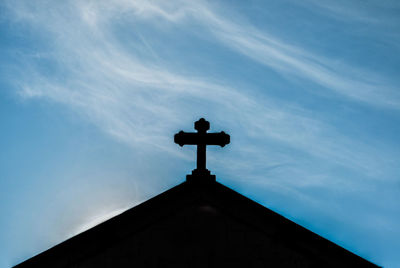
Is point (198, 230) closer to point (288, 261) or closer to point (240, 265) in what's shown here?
point (240, 265)

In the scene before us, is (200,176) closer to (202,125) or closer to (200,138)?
(200,138)

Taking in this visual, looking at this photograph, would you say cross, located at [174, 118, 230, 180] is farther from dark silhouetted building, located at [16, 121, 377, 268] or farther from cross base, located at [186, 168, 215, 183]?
dark silhouetted building, located at [16, 121, 377, 268]

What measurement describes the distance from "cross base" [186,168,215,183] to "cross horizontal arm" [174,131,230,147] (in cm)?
83

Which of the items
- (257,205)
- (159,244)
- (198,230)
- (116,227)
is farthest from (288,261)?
(116,227)

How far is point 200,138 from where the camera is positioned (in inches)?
336

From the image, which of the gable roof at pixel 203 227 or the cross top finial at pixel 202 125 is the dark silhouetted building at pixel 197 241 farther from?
the cross top finial at pixel 202 125

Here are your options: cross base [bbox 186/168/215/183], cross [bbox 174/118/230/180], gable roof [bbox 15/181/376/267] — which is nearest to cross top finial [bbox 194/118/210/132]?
cross [bbox 174/118/230/180]

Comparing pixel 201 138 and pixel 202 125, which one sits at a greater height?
pixel 202 125

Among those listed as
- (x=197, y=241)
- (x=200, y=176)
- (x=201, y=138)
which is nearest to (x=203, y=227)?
(x=197, y=241)

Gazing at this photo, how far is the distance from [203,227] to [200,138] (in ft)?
7.19

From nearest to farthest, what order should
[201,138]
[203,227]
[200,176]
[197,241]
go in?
[197,241]
[203,227]
[200,176]
[201,138]

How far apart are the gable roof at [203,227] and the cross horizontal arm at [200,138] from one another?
3.95 feet

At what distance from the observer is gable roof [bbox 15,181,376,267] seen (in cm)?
682

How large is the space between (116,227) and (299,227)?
3524 mm
